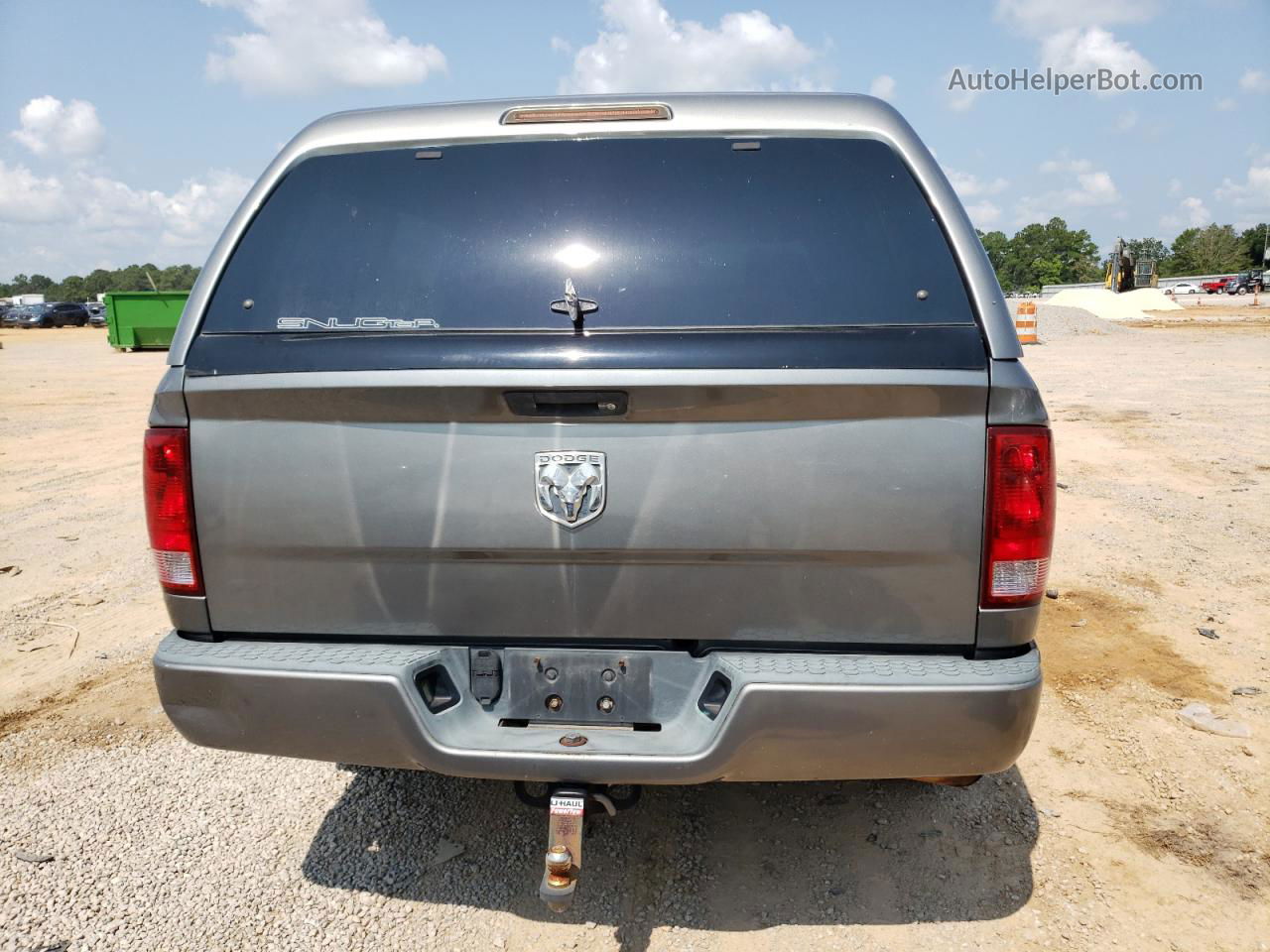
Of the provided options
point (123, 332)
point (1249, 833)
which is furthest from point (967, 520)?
point (123, 332)

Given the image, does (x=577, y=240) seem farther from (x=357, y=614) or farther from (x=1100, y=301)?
(x=1100, y=301)

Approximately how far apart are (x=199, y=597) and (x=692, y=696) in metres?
1.28

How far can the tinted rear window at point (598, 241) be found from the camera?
7.55 feet

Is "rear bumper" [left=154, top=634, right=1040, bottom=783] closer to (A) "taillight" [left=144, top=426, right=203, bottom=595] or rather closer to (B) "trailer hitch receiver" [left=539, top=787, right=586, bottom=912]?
(B) "trailer hitch receiver" [left=539, top=787, right=586, bottom=912]

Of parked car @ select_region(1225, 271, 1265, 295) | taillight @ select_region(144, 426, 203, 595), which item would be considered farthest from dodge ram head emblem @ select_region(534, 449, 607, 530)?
parked car @ select_region(1225, 271, 1265, 295)

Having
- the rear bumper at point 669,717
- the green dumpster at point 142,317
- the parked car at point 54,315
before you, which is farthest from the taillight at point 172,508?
the parked car at point 54,315

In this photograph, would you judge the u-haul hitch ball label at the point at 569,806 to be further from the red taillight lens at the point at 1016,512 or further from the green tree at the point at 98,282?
the green tree at the point at 98,282

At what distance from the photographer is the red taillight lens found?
2.12 metres

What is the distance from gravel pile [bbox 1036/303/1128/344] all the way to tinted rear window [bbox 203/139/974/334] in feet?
86.2

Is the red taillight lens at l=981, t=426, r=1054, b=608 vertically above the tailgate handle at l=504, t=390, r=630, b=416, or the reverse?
Answer: the tailgate handle at l=504, t=390, r=630, b=416

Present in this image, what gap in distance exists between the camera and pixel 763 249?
238cm

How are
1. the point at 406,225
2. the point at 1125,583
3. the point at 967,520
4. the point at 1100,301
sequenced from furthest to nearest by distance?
the point at 1100,301 < the point at 1125,583 < the point at 406,225 < the point at 967,520

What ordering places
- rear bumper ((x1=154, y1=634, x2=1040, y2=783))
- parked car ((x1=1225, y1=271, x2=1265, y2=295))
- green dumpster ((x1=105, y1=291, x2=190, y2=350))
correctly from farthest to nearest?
parked car ((x1=1225, y1=271, x2=1265, y2=295))
green dumpster ((x1=105, y1=291, x2=190, y2=350))
rear bumper ((x1=154, y1=634, x2=1040, y2=783))

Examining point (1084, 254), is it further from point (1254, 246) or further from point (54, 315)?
point (54, 315)
